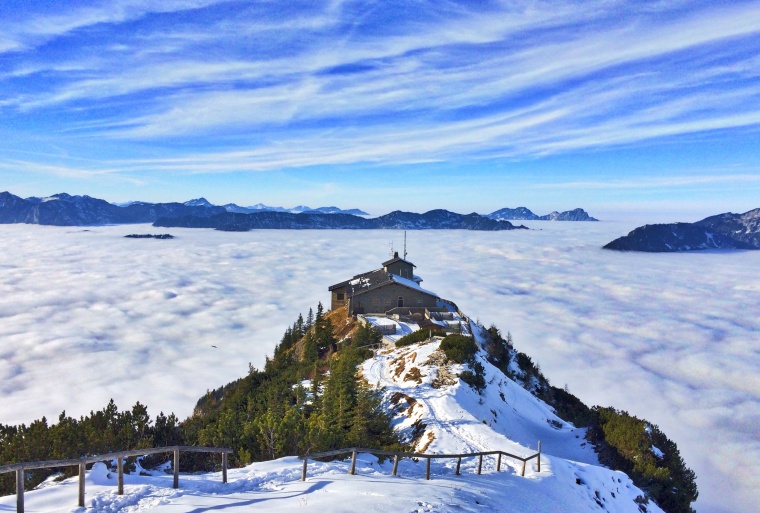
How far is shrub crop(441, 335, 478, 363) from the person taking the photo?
30219mm

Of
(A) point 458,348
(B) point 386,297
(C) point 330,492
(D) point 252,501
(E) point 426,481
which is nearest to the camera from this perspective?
(D) point 252,501

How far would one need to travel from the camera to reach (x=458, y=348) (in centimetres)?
3100

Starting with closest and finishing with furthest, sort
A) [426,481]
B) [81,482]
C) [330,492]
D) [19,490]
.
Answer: [19,490] → [81,482] → [330,492] → [426,481]

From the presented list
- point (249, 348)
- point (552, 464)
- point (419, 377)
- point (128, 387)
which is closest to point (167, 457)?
point (552, 464)

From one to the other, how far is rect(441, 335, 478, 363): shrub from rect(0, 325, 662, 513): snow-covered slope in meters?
1.85

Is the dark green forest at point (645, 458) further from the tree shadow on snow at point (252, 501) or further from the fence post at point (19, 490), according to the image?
the fence post at point (19, 490)

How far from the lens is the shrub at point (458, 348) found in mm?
30219

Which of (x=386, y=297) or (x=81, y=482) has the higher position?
(x=81, y=482)

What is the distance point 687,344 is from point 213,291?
18428 centimetres

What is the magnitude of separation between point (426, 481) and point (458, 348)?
19.6m

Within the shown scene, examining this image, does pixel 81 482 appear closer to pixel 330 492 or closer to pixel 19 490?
pixel 19 490

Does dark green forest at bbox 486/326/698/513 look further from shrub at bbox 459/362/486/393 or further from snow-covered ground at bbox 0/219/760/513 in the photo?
snow-covered ground at bbox 0/219/760/513

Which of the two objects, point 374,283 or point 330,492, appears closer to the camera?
point 330,492

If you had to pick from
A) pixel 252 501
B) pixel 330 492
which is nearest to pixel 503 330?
pixel 330 492
